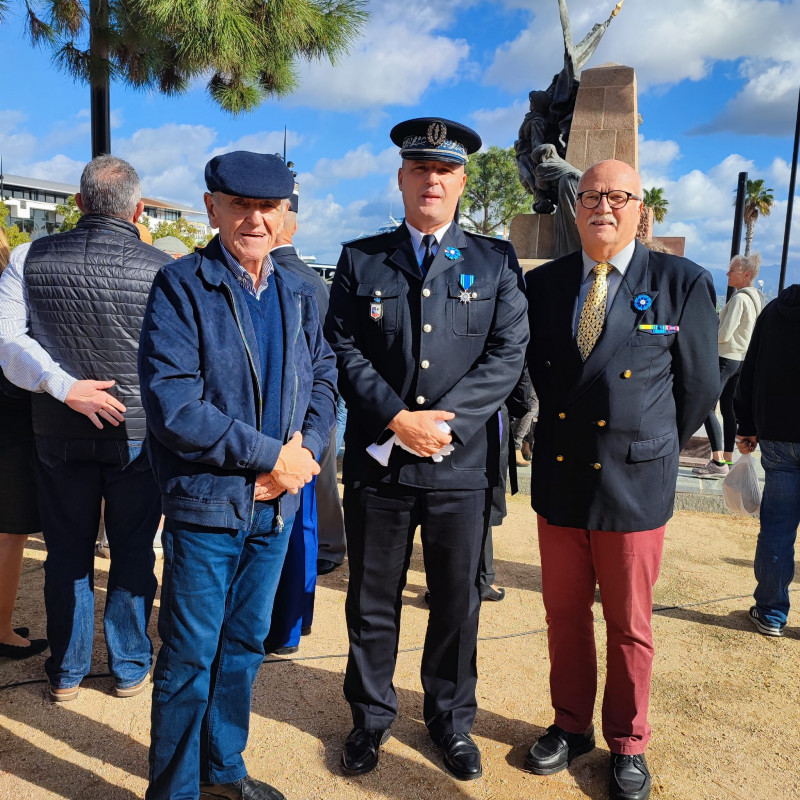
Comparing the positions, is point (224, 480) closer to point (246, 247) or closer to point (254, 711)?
point (246, 247)

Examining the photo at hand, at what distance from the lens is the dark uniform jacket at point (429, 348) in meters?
2.61

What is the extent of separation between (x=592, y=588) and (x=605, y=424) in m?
0.65

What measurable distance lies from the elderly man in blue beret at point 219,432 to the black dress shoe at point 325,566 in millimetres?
2336

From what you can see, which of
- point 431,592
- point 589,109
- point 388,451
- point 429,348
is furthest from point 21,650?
point 589,109

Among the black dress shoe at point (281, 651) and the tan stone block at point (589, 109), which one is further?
the tan stone block at point (589, 109)

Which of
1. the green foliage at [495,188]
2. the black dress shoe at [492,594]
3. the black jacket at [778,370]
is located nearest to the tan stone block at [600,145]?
the black jacket at [778,370]

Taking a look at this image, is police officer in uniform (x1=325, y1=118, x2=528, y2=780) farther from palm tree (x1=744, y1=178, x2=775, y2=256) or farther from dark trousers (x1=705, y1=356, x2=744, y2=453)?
palm tree (x1=744, y1=178, x2=775, y2=256)

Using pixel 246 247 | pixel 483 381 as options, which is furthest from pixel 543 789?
pixel 246 247

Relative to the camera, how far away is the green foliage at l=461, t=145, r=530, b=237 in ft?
128

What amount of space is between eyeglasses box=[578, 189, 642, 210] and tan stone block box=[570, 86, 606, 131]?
8011 millimetres

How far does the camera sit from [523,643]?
379cm

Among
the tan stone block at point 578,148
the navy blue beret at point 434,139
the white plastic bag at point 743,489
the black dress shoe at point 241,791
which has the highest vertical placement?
the tan stone block at point 578,148

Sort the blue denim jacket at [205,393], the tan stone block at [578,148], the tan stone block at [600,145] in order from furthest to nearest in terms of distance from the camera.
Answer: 1. the tan stone block at [578,148]
2. the tan stone block at [600,145]
3. the blue denim jacket at [205,393]

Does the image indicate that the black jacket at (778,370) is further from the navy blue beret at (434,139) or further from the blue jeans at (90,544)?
the blue jeans at (90,544)
